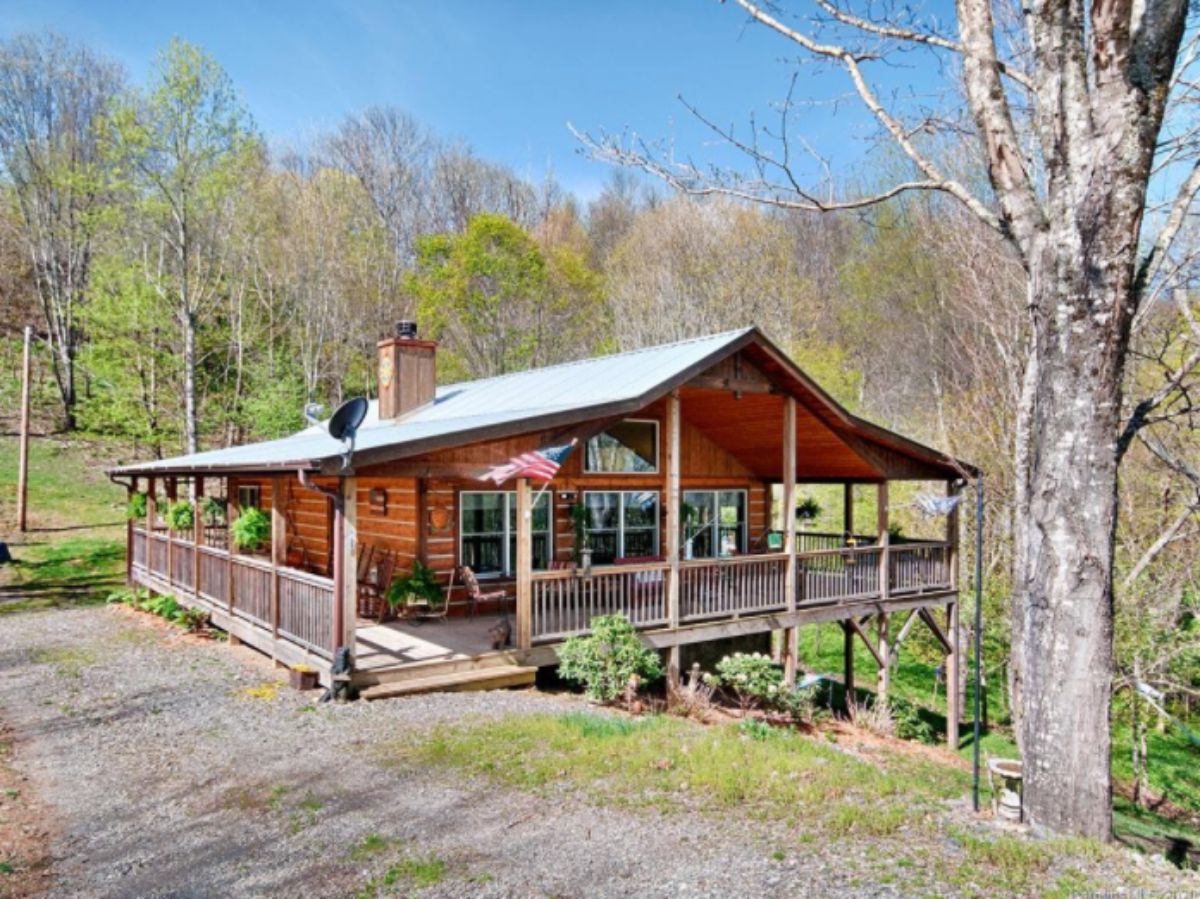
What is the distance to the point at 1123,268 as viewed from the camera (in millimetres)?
4711

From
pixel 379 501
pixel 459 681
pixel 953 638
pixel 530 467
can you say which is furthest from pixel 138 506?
pixel 953 638

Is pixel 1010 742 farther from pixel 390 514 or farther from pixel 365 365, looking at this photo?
pixel 365 365

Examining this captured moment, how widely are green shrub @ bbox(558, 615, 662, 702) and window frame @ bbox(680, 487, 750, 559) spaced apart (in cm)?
474

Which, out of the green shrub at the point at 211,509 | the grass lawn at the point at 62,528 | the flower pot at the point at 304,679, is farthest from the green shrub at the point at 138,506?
the flower pot at the point at 304,679

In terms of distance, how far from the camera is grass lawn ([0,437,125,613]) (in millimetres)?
16719

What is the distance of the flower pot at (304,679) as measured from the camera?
8.63 metres

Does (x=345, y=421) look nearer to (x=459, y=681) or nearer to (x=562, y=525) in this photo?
(x=459, y=681)

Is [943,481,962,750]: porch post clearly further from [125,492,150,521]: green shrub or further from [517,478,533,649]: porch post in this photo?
[125,492,150,521]: green shrub

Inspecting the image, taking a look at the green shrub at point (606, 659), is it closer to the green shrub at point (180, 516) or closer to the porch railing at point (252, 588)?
the porch railing at point (252, 588)

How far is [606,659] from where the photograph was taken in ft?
29.6

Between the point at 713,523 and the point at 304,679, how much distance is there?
7928 mm

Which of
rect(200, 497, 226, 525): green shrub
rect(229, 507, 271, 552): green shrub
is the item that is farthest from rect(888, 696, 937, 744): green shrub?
rect(200, 497, 226, 525): green shrub

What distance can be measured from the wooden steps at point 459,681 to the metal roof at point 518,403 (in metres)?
2.49

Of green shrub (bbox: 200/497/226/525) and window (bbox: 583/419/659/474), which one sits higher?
window (bbox: 583/419/659/474)
